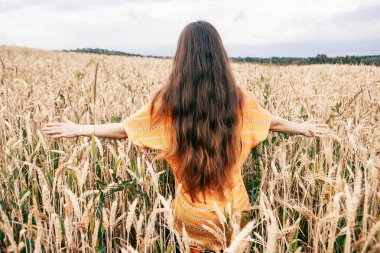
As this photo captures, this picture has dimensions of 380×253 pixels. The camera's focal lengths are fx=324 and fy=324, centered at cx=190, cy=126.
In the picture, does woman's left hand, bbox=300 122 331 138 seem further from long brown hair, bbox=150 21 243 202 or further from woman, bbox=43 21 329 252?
long brown hair, bbox=150 21 243 202

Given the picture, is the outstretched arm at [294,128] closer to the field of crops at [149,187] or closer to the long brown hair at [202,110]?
the field of crops at [149,187]

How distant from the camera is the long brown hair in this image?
176 centimetres

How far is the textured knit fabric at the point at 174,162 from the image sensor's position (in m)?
1.84

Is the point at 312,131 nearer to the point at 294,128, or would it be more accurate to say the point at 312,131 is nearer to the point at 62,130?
the point at 294,128

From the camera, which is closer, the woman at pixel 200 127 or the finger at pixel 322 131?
the woman at pixel 200 127

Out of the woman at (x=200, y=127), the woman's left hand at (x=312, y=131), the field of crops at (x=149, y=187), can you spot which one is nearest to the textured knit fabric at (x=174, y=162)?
the woman at (x=200, y=127)

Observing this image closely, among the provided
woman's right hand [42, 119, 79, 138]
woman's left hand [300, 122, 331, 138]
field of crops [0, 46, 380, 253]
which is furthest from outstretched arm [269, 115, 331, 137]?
woman's right hand [42, 119, 79, 138]

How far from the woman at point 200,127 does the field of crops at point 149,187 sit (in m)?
0.15

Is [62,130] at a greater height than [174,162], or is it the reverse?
[62,130]

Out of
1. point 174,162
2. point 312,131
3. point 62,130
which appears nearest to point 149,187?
point 174,162

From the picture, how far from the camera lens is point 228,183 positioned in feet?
6.11

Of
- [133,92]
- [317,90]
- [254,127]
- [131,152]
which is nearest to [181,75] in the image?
[254,127]

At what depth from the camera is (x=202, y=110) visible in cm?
177

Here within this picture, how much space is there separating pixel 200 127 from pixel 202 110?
9 centimetres
